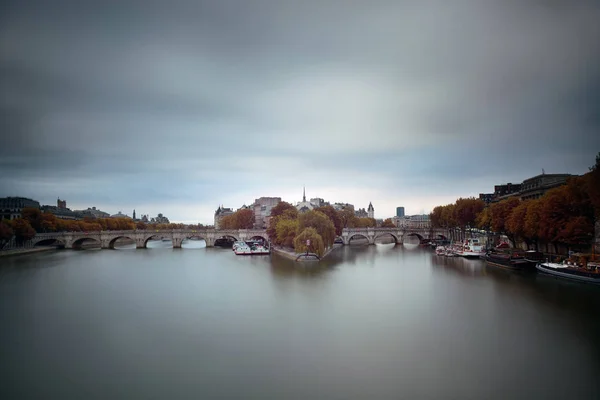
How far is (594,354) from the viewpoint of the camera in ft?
54.7

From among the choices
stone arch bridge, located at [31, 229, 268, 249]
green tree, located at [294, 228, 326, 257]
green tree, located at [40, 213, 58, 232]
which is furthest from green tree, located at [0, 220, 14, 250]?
green tree, located at [294, 228, 326, 257]

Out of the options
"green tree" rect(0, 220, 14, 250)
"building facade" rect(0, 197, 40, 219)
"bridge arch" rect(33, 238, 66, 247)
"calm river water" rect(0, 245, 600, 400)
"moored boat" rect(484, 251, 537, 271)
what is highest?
"building facade" rect(0, 197, 40, 219)

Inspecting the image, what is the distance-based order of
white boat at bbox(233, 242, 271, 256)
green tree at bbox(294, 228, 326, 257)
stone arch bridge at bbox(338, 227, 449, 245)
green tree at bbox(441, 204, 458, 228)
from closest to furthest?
green tree at bbox(294, 228, 326, 257) → white boat at bbox(233, 242, 271, 256) → green tree at bbox(441, 204, 458, 228) → stone arch bridge at bbox(338, 227, 449, 245)

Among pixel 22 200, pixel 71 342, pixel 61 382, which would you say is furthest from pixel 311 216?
pixel 22 200

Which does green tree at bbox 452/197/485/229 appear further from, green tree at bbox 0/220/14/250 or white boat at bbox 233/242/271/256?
green tree at bbox 0/220/14/250

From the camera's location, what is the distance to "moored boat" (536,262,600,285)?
3097 centimetres

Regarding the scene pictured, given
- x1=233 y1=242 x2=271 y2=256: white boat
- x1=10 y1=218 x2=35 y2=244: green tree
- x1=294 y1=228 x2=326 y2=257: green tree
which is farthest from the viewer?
x1=10 y1=218 x2=35 y2=244: green tree

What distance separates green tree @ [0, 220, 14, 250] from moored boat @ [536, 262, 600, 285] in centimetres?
6971

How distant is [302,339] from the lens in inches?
752

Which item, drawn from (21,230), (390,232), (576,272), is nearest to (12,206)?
(21,230)

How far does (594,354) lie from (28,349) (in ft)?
82.3

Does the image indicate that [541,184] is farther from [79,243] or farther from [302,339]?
[79,243]

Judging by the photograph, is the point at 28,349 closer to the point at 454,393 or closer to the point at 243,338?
the point at 243,338

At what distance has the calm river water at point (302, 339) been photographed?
14.1 metres
